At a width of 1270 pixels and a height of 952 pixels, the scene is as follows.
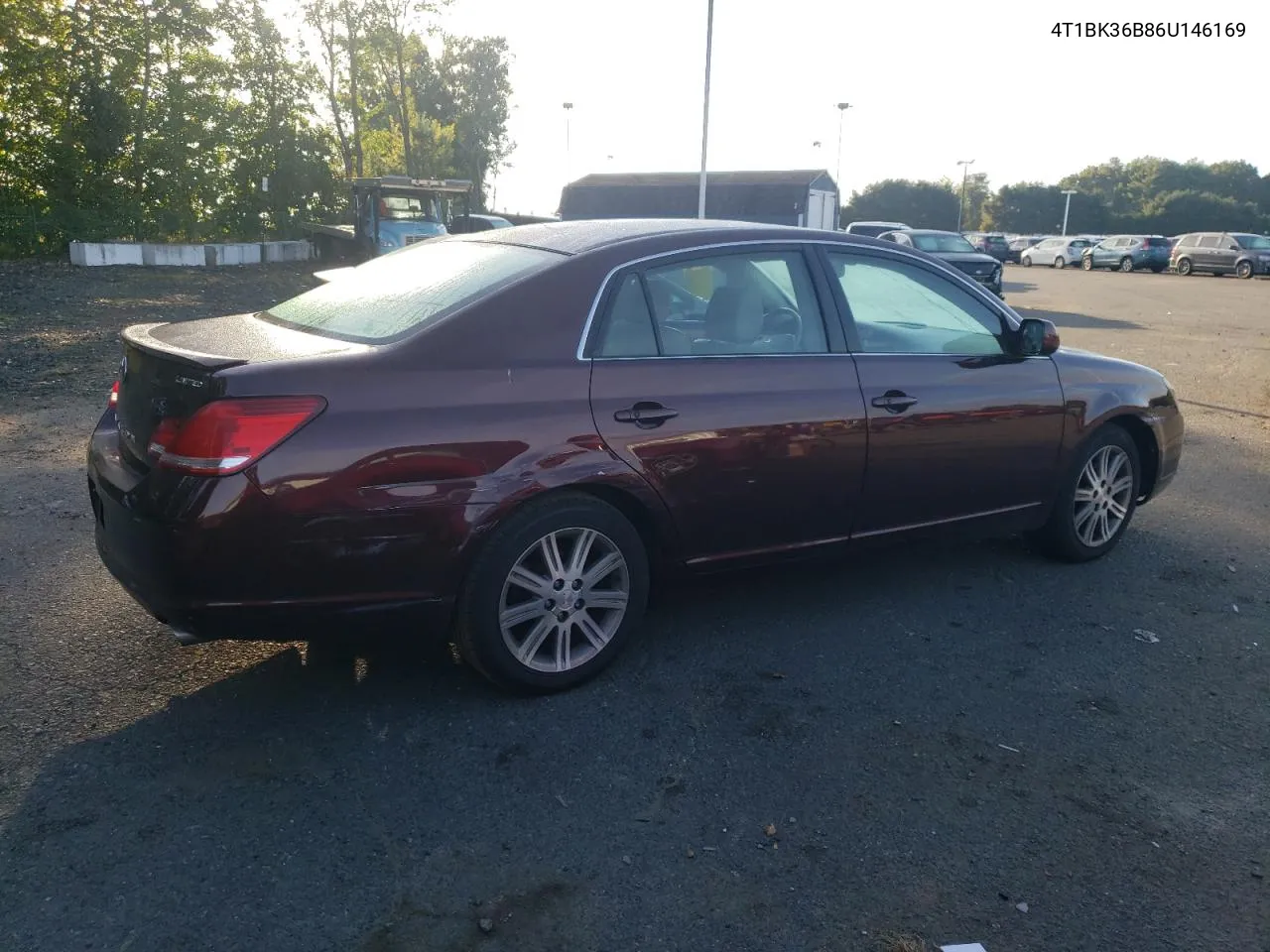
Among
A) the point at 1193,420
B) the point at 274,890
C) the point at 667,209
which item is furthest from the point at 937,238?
the point at 274,890

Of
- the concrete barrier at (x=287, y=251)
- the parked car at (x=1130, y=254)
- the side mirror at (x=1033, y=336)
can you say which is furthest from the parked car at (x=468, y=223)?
the parked car at (x=1130, y=254)

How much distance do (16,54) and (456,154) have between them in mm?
30150

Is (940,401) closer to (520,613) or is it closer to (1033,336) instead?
(1033,336)

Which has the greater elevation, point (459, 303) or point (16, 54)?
point (16, 54)

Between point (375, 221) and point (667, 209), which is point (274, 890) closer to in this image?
point (375, 221)

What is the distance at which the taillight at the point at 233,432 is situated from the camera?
3.16 metres

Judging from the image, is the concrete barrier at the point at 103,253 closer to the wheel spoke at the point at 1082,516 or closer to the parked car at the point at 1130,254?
the wheel spoke at the point at 1082,516

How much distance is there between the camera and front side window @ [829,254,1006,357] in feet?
14.8

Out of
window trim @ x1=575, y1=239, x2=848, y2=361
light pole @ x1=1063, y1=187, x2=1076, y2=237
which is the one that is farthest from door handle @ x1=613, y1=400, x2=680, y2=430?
light pole @ x1=1063, y1=187, x2=1076, y2=237

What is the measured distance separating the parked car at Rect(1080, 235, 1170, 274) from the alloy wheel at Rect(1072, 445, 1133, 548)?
136 feet

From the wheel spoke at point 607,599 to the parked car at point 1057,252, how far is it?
156 feet

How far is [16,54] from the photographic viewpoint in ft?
82.4

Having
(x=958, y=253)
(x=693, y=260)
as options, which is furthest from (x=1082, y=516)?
(x=958, y=253)

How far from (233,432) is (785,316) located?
2.19 meters
